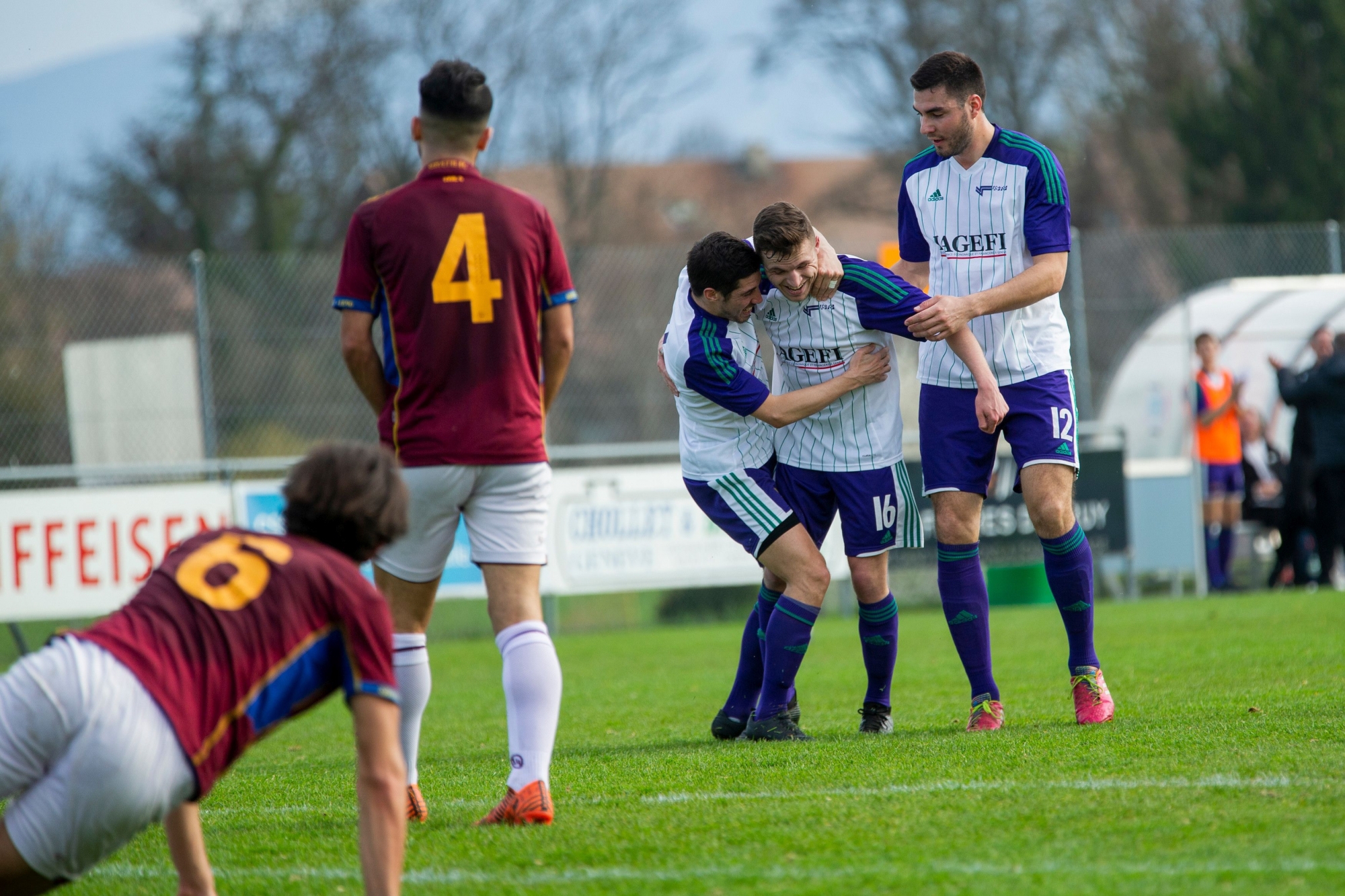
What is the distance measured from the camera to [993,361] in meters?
5.37

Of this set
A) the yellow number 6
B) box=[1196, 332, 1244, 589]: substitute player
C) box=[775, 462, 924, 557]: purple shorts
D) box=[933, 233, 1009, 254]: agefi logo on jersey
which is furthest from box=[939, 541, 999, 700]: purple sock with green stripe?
box=[1196, 332, 1244, 589]: substitute player

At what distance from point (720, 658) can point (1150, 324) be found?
26.0 ft

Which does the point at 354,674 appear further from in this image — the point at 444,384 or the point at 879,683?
the point at 879,683

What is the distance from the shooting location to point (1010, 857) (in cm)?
323

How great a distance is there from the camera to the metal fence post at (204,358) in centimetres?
1238

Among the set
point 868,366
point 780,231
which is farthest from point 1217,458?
point 780,231

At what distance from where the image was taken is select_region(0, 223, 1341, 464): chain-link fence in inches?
503

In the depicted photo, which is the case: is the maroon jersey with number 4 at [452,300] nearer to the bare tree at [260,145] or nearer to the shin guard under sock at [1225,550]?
the shin guard under sock at [1225,550]

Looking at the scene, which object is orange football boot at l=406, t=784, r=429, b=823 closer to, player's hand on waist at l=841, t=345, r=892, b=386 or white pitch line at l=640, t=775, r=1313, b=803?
white pitch line at l=640, t=775, r=1313, b=803

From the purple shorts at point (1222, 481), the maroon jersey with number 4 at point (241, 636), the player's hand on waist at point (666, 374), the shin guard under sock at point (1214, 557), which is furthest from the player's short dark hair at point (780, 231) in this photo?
the shin guard under sock at point (1214, 557)

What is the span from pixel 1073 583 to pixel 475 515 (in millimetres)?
2521

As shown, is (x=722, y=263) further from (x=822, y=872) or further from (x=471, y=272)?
(x=822, y=872)

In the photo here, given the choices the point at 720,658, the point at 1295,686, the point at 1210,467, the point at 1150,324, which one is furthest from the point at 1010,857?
the point at 1150,324

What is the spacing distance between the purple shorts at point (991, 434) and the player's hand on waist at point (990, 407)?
0.35ft
